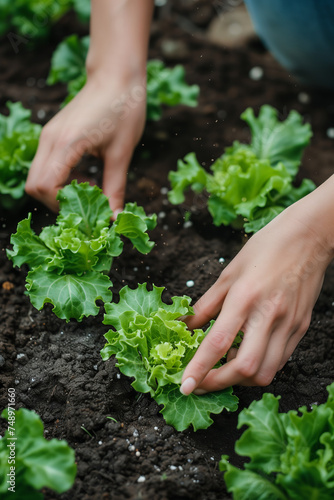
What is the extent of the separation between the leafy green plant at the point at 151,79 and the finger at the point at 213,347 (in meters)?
2.20

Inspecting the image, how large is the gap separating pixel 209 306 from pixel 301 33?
254cm

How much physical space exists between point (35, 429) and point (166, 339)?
30.1 inches

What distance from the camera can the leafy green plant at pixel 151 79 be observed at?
4.18 m

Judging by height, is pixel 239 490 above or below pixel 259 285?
below

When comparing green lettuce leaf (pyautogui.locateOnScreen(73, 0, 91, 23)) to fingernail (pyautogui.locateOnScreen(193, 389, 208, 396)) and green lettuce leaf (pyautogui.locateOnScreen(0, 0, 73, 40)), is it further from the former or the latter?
fingernail (pyautogui.locateOnScreen(193, 389, 208, 396))

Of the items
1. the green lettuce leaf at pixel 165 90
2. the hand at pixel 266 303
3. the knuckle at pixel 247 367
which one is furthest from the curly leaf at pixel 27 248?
the green lettuce leaf at pixel 165 90

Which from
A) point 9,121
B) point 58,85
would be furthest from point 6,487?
point 58,85

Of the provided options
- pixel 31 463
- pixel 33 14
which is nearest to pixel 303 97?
pixel 33 14

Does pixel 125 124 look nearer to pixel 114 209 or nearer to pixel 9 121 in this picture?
pixel 114 209

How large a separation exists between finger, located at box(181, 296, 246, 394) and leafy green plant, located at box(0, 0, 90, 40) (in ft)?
11.3

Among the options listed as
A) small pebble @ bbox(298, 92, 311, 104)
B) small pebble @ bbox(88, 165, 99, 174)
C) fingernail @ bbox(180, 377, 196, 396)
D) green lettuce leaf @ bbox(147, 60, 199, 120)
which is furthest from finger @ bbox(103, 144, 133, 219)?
small pebble @ bbox(298, 92, 311, 104)

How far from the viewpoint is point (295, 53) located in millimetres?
4391

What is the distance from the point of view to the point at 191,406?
263 cm

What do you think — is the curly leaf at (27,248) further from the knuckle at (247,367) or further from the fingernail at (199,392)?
the knuckle at (247,367)
